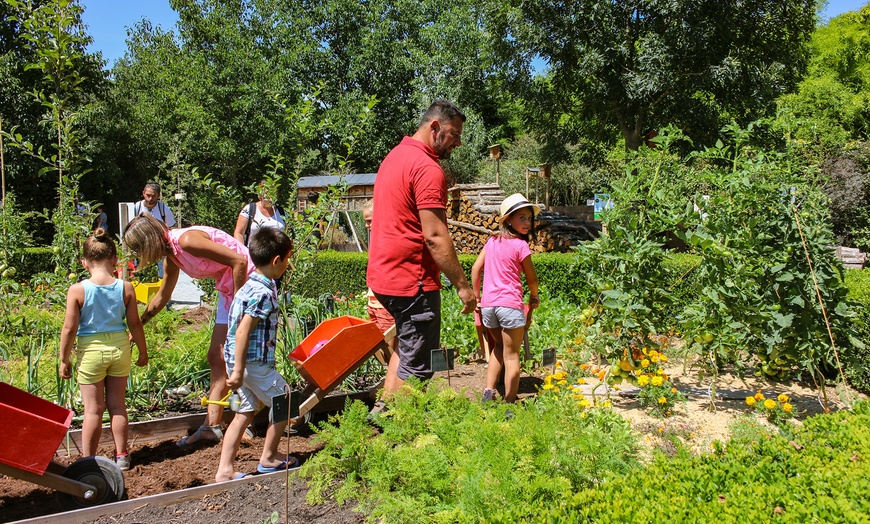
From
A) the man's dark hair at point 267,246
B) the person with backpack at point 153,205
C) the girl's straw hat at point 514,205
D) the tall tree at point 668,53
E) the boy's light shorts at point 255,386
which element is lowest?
the boy's light shorts at point 255,386

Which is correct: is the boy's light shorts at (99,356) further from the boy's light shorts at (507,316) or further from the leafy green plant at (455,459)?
the boy's light shorts at (507,316)

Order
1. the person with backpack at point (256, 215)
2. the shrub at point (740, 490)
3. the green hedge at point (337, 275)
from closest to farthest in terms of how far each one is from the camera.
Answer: the shrub at point (740, 490) < the person with backpack at point (256, 215) < the green hedge at point (337, 275)

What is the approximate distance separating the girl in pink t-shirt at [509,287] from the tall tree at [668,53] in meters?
12.5

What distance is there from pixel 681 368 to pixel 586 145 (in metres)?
15.4

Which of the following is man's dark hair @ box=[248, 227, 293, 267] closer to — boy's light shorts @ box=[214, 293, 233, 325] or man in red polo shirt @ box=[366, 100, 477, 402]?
man in red polo shirt @ box=[366, 100, 477, 402]

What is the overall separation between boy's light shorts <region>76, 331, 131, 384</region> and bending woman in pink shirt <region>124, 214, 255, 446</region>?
30 cm

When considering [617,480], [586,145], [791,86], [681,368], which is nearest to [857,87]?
[791,86]

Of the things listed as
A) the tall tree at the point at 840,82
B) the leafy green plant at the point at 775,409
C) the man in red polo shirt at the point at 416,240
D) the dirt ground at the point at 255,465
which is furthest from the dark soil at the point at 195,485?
the tall tree at the point at 840,82

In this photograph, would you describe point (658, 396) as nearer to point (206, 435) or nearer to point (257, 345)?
point (257, 345)

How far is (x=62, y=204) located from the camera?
14.9 ft

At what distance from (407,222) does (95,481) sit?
194cm

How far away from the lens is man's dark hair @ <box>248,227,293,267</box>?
3046 mm

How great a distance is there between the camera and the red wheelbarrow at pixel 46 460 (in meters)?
2.49

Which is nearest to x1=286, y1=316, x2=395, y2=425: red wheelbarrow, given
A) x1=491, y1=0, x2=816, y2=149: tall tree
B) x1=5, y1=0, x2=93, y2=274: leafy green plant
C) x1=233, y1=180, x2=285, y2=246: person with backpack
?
x1=233, y1=180, x2=285, y2=246: person with backpack
